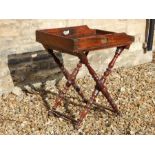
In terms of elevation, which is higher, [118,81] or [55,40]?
[55,40]

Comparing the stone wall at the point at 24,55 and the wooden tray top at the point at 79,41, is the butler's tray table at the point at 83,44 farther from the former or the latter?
the stone wall at the point at 24,55

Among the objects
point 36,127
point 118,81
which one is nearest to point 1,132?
point 36,127

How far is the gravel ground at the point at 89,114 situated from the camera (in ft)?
15.8

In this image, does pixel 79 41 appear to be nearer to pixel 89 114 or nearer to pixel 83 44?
pixel 83 44

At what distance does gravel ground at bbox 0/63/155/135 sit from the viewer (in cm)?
480

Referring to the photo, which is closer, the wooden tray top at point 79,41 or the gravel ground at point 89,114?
the wooden tray top at point 79,41

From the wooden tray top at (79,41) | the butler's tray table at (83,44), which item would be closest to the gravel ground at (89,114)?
the butler's tray table at (83,44)

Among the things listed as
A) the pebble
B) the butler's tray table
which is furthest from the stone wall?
the butler's tray table

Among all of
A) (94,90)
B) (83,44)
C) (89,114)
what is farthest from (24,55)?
(83,44)

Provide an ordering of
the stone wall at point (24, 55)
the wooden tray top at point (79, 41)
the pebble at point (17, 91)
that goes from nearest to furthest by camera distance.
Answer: the wooden tray top at point (79, 41) < the stone wall at point (24, 55) < the pebble at point (17, 91)

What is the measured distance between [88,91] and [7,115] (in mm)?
1419

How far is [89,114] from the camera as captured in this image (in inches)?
203

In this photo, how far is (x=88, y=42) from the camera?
4383mm
